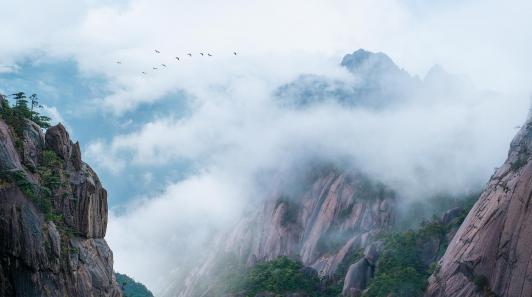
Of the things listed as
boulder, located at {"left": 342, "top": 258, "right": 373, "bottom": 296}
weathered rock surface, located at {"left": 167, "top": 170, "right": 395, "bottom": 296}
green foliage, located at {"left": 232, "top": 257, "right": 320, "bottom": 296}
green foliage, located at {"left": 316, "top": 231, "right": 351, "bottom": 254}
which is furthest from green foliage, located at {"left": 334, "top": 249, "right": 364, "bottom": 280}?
green foliage, located at {"left": 316, "top": 231, "right": 351, "bottom": 254}

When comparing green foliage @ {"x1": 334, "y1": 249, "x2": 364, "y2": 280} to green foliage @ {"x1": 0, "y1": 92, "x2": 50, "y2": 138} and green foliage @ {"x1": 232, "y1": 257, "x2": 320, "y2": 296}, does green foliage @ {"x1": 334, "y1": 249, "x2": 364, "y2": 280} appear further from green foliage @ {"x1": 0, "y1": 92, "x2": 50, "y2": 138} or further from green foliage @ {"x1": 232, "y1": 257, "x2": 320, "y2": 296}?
green foliage @ {"x1": 0, "y1": 92, "x2": 50, "y2": 138}

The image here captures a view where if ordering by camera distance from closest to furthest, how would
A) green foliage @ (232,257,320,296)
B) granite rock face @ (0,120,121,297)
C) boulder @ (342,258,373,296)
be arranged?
granite rock face @ (0,120,121,297) → boulder @ (342,258,373,296) → green foliage @ (232,257,320,296)

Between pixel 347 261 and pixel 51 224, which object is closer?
pixel 51 224

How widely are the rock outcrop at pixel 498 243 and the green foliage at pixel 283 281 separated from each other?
2600cm

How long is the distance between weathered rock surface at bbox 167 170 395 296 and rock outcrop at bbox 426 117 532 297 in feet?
122

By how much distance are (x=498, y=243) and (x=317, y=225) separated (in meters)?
74.0

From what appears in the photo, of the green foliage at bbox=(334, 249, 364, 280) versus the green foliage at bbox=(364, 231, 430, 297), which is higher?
the green foliage at bbox=(334, 249, 364, 280)

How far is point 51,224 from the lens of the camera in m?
55.9

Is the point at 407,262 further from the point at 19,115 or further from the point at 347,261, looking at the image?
the point at 19,115

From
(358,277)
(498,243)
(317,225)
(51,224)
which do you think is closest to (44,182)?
(51,224)

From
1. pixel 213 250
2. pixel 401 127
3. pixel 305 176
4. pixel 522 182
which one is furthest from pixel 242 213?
pixel 522 182

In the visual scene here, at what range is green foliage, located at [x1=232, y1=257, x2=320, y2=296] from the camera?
117m

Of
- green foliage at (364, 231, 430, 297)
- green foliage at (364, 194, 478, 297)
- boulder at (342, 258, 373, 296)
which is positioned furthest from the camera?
boulder at (342, 258, 373, 296)

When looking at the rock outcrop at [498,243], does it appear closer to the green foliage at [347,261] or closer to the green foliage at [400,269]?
the green foliage at [400,269]
